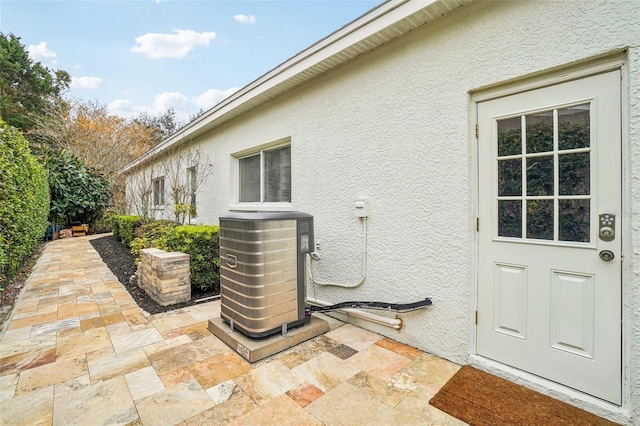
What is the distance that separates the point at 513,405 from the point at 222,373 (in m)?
2.18

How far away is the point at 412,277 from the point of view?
9.27ft

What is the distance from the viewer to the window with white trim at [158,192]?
9.91m

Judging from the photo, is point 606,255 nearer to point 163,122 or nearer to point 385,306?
point 385,306

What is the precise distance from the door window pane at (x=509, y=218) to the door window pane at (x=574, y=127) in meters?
0.51

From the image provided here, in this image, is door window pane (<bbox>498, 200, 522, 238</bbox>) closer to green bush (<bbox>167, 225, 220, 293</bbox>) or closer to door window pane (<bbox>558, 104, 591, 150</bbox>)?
door window pane (<bbox>558, 104, 591, 150</bbox>)

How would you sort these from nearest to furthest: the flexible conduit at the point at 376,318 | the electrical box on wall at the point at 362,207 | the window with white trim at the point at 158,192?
1. the flexible conduit at the point at 376,318
2. the electrical box on wall at the point at 362,207
3. the window with white trim at the point at 158,192

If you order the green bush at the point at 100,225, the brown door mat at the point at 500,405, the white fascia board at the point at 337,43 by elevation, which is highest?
the white fascia board at the point at 337,43

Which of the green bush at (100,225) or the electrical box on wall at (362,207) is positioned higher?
the electrical box on wall at (362,207)

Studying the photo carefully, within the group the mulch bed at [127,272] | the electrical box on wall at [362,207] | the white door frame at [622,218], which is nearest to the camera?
the white door frame at [622,218]

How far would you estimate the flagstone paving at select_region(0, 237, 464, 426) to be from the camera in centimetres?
189

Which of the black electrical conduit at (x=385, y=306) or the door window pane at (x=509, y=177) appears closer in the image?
the door window pane at (x=509, y=177)

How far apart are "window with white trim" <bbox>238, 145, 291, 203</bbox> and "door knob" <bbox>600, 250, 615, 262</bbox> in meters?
3.59

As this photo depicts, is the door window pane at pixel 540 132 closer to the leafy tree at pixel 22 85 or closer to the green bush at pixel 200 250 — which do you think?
the green bush at pixel 200 250

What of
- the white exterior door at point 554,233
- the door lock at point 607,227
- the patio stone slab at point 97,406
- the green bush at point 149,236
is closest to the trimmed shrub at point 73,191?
the green bush at point 149,236
